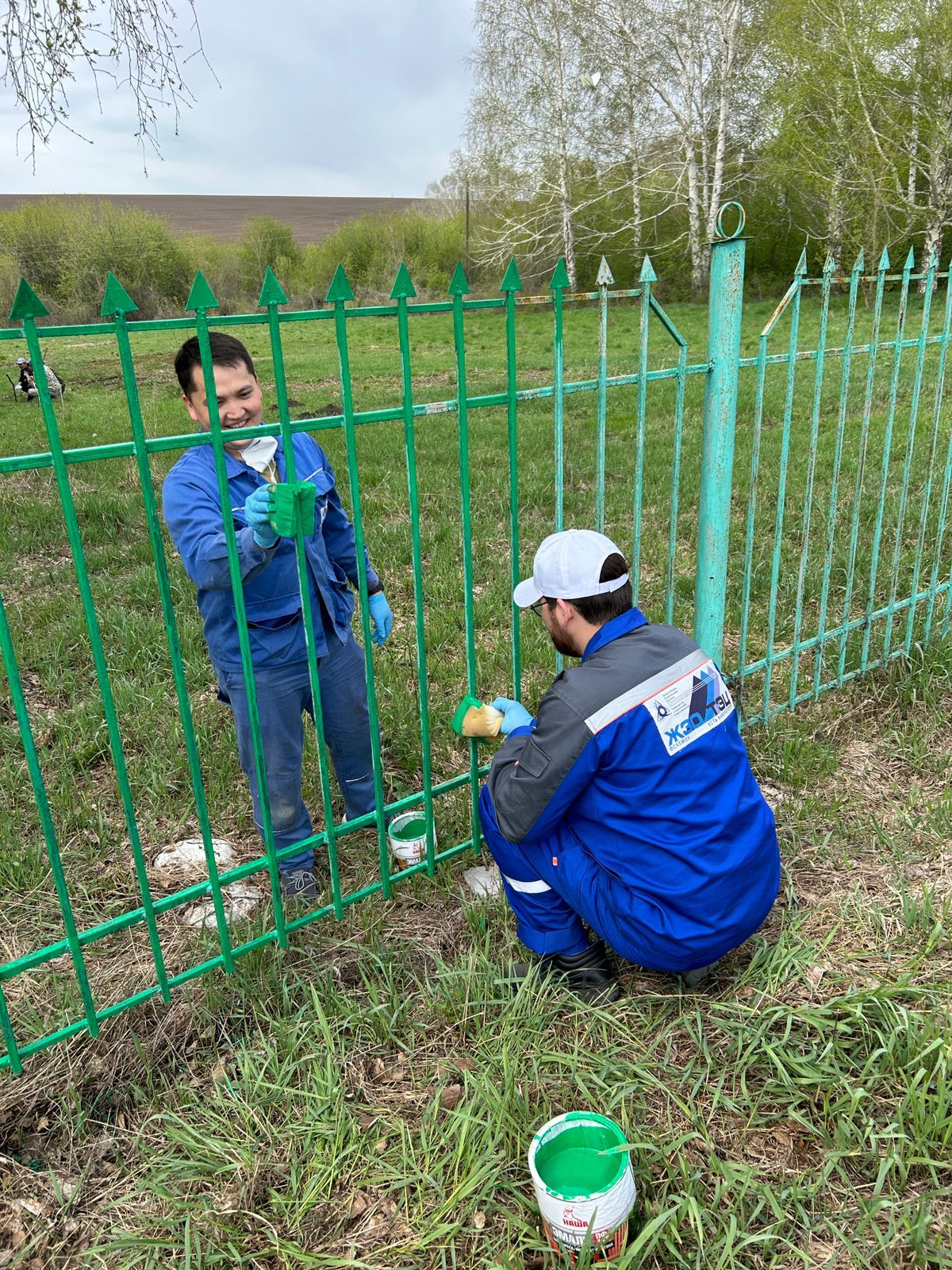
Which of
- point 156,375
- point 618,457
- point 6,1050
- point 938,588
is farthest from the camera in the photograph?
point 156,375

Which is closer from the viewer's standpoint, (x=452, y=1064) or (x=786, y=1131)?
(x=786, y=1131)

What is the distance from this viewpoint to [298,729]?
2.71 metres

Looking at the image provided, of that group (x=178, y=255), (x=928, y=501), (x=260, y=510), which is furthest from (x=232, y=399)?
(x=178, y=255)

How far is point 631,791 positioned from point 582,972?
0.58 m

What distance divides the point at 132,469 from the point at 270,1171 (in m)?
7.61

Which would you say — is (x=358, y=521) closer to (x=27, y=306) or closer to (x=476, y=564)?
(x=27, y=306)

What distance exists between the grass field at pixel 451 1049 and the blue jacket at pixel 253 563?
793mm

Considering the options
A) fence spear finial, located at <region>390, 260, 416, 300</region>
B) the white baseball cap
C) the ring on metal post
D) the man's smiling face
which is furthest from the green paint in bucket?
the ring on metal post

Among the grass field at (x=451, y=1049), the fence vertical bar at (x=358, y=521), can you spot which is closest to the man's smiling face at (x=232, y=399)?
the fence vertical bar at (x=358, y=521)

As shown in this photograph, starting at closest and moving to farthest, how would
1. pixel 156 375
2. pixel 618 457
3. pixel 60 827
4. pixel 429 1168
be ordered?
pixel 429 1168
pixel 60 827
pixel 618 457
pixel 156 375

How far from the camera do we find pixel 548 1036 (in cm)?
219

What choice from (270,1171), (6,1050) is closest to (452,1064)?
(270,1171)

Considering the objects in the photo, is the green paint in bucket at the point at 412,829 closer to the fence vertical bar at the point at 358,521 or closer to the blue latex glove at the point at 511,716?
the fence vertical bar at the point at 358,521

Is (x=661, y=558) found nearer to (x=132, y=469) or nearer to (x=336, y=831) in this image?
(x=336, y=831)
